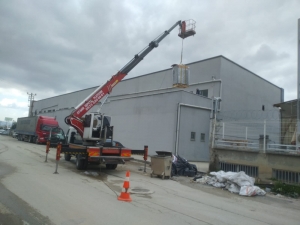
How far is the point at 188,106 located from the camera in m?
22.0

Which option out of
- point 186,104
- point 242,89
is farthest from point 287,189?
point 242,89

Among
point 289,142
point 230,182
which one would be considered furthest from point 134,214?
point 289,142

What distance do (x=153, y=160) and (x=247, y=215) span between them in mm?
6088

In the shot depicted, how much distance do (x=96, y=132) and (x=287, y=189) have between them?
30.3 feet

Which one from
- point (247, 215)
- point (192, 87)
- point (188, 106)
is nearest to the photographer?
point (247, 215)

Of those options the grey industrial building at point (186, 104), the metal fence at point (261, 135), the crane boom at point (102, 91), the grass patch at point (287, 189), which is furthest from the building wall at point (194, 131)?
the grass patch at point (287, 189)

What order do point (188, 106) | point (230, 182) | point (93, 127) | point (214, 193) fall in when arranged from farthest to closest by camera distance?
point (188, 106) < point (93, 127) < point (230, 182) < point (214, 193)

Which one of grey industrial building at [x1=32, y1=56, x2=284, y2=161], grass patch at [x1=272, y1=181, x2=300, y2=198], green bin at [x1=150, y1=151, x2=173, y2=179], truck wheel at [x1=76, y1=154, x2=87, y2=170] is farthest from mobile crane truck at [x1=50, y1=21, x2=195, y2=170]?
grass patch at [x1=272, y1=181, x2=300, y2=198]

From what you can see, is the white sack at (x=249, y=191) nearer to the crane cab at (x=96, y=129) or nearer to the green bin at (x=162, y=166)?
the green bin at (x=162, y=166)

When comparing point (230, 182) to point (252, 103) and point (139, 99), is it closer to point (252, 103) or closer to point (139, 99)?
point (139, 99)

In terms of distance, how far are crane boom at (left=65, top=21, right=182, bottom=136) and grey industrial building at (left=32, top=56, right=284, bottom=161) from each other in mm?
5888

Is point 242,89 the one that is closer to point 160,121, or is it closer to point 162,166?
point 160,121

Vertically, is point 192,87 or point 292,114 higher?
point 192,87

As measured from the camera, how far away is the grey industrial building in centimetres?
2173
